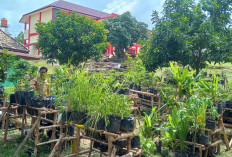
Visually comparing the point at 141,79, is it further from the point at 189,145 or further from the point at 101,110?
the point at 101,110

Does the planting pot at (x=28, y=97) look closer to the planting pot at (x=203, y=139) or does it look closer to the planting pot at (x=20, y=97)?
the planting pot at (x=20, y=97)

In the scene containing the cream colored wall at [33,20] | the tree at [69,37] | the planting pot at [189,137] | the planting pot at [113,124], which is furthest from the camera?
the cream colored wall at [33,20]

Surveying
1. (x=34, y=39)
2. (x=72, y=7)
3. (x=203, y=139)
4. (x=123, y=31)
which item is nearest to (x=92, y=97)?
(x=203, y=139)

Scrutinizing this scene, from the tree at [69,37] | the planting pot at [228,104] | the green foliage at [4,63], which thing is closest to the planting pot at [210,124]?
the planting pot at [228,104]

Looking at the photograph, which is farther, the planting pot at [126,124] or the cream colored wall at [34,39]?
the cream colored wall at [34,39]

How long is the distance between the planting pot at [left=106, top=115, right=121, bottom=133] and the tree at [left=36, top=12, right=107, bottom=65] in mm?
8821

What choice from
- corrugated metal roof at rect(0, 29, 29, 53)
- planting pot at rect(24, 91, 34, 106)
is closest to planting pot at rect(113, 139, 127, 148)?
planting pot at rect(24, 91, 34, 106)

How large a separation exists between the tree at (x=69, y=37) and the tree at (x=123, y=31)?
31.5 feet

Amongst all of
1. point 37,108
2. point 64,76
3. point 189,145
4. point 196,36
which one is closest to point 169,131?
point 189,145

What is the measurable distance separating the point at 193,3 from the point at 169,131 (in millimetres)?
6450

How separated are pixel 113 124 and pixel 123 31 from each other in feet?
63.5

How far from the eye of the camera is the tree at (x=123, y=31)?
74.2 ft

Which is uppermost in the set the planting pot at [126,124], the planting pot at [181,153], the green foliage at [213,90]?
the green foliage at [213,90]

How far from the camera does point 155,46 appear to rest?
9945 mm
